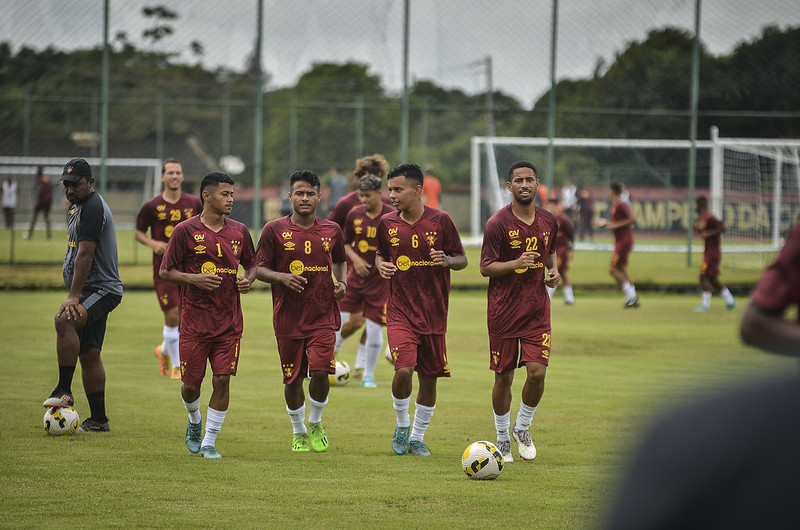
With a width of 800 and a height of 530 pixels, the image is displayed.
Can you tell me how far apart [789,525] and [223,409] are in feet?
23.4

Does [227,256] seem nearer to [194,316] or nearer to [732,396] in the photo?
[194,316]

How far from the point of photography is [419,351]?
8.65 metres

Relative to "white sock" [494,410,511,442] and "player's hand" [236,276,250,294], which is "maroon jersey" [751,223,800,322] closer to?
"white sock" [494,410,511,442]

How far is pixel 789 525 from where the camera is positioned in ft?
4.92

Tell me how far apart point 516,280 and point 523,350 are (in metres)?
0.56

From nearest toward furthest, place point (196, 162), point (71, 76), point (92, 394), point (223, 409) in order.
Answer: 1. point (223, 409)
2. point (92, 394)
3. point (71, 76)
4. point (196, 162)

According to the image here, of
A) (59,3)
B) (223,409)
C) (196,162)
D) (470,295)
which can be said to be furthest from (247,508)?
(196,162)

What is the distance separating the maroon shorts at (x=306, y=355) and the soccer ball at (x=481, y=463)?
142cm

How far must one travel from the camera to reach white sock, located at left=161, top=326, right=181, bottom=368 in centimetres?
1222

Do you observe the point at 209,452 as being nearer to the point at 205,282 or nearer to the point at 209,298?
the point at 209,298

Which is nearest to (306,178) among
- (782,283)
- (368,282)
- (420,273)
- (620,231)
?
(420,273)

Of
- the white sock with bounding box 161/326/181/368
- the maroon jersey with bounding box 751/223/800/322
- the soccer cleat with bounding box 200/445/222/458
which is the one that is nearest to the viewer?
the maroon jersey with bounding box 751/223/800/322

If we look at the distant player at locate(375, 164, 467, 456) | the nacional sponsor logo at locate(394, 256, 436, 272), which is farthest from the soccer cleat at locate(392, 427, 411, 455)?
Result: the nacional sponsor logo at locate(394, 256, 436, 272)

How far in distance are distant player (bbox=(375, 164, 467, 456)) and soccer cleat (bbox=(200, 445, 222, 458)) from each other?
4.65 ft
